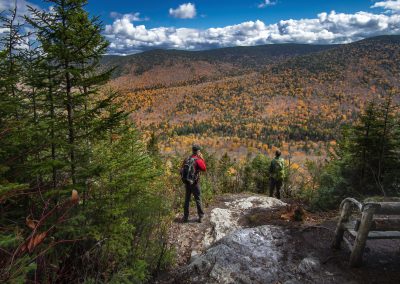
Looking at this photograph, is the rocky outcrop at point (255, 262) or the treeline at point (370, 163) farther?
the treeline at point (370, 163)

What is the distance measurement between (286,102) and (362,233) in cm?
14095

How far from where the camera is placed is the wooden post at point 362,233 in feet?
12.1

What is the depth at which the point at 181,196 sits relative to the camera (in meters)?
9.91

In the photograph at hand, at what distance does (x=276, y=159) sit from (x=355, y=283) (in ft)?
24.7

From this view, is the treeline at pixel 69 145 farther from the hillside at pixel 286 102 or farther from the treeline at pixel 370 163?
the hillside at pixel 286 102

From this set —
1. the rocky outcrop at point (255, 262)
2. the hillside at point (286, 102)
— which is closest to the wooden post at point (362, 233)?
the rocky outcrop at point (255, 262)

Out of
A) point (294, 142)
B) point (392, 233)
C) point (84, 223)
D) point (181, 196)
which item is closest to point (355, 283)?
point (392, 233)

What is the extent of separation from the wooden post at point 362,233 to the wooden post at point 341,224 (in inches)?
20.2

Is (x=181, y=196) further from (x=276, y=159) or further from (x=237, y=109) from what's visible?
(x=237, y=109)

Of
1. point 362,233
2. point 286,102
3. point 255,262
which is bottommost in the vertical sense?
point 286,102

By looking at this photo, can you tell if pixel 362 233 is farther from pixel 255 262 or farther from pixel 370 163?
pixel 370 163

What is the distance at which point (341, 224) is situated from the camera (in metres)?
4.43

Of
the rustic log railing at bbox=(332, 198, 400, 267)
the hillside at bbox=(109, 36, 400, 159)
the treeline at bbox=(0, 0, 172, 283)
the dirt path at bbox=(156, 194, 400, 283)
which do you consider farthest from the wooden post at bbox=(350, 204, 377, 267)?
the hillside at bbox=(109, 36, 400, 159)

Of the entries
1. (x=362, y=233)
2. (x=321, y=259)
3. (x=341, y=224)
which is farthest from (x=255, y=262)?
(x=362, y=233)
